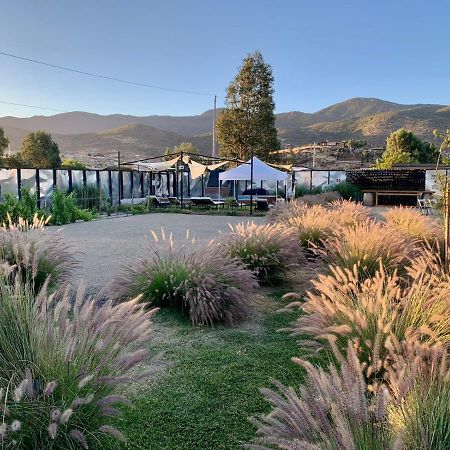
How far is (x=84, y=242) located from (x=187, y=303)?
19.5 ft

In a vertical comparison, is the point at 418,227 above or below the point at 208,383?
above

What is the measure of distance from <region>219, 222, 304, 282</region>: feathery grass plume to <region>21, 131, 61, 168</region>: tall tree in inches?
1692

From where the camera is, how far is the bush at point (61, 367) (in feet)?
5.61

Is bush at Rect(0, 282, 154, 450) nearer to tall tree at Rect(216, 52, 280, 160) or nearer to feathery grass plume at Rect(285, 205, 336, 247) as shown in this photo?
feathery grass plume at Rect(285, 205, 336, 247)

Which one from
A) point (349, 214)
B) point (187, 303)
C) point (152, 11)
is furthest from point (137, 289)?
point (152, 11)

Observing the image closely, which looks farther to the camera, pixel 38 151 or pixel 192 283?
pixel 38 151

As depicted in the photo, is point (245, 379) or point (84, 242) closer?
point (245, 379)

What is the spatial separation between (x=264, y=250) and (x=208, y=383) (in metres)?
2.86

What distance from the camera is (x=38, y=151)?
45.5 metres

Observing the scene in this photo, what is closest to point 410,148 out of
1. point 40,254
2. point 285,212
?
point 285,212

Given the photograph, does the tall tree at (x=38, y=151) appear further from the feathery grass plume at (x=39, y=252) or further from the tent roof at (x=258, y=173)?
the feathery grass plume at (x=39, y=252)

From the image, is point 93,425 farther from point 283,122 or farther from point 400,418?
point 283,122

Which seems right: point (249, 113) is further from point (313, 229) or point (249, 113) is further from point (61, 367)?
point (61, 367)

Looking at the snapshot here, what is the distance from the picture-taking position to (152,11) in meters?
23.4
